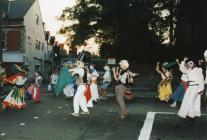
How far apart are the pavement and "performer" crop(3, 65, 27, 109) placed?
0.41 metres

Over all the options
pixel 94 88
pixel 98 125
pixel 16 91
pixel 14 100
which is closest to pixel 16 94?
pixel 16 91

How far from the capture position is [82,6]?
42.8m

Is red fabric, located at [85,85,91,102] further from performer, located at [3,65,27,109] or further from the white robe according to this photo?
performer, located at [3,65,27,109]

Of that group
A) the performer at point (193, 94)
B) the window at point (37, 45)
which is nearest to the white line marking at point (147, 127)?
the performer at point (193, 94)

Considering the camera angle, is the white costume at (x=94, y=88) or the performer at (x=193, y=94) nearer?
the performer at (x=193, y=94)

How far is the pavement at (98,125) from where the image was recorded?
10.7 meters

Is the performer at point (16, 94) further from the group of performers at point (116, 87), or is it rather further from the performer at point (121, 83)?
the performer at point (121, 83)

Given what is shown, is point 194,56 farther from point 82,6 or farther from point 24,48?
point 24,48

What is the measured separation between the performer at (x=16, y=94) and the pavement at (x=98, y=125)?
1.36ft

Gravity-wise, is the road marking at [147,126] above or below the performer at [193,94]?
below

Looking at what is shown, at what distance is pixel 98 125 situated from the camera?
12266 mm

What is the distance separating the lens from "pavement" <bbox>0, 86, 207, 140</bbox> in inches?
420

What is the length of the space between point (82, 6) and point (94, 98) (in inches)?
→ 987

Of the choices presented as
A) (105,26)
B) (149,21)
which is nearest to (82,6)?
(105,26)
